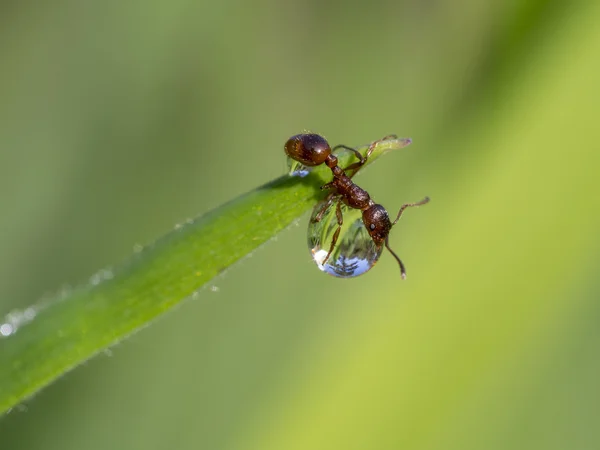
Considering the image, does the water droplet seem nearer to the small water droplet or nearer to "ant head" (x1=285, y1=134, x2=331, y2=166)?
the small water droplet

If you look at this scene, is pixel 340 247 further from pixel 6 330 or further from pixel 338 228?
pixel 6 330

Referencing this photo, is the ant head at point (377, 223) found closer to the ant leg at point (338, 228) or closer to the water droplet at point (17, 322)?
the ant leg at point (338, 228)

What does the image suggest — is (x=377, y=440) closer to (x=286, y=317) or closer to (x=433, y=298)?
(x=433, y=298)

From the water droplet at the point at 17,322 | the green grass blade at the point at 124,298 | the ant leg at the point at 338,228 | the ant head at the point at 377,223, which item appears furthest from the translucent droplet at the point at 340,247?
the water droplet at the point at 17,322

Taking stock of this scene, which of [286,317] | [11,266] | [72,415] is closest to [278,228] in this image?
[286,317]

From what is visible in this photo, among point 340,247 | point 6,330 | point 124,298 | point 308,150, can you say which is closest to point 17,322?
point 6,330
